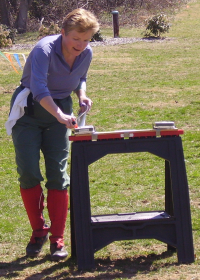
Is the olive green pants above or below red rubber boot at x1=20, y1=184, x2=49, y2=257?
above

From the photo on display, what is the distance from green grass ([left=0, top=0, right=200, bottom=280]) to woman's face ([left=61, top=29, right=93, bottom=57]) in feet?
4.75

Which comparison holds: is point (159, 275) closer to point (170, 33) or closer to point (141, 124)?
point (141, 124)

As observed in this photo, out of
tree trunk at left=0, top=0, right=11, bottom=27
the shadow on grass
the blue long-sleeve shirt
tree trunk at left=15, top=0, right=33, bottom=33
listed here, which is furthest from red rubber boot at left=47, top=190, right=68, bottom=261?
tree trunk at left=0, top=0, right=11, bottom=27

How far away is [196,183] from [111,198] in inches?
37.9

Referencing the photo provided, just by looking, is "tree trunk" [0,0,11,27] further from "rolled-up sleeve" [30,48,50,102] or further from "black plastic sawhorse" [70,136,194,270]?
"black plastic sawhorse" [70,136,194,270]

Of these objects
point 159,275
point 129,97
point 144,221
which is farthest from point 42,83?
point 129,97

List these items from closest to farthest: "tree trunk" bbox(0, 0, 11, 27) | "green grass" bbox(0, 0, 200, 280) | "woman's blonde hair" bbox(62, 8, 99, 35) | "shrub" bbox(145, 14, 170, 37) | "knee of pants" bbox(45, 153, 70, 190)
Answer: "woman's blonde hair" bbox(62, 8, 99, 35) < "green grass" bbox(0, 0, 200, 280) < "knee of pants" bbox(45, 153, 70, 190) < "shrub" bbox(145, 14, 170, 37) < "tree trunk" bbox(0, 0, 11, 27)

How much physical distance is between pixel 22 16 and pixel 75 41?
861 inches

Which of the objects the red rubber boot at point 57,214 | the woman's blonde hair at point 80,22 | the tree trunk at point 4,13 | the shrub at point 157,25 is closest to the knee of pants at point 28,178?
the red rubber boot at point 57,214

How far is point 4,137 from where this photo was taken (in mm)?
7746

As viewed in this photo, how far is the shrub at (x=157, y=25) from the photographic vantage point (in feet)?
63.7

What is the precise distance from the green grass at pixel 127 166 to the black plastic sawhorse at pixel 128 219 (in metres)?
0.15

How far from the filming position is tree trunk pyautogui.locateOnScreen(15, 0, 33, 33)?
2389 cm

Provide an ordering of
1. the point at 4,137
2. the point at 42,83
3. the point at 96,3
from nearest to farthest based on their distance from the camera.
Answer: the point at 42,83 → the point at 4,137 → the point at 96,3
